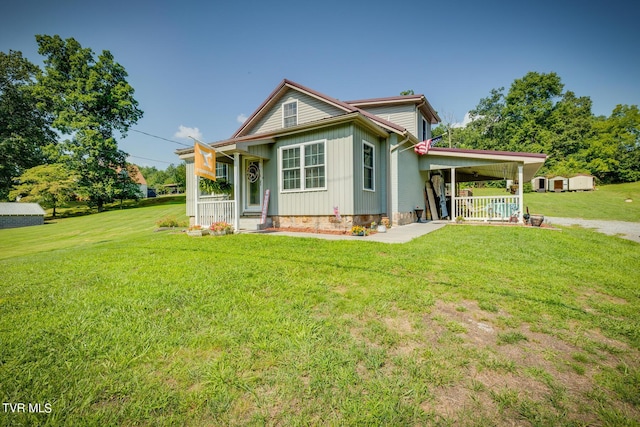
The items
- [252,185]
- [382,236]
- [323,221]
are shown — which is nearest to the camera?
[382,236]

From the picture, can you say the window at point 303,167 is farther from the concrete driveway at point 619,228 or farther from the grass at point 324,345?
the concrete driveway at point 619,228

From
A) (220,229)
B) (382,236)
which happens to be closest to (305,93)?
(220,229)

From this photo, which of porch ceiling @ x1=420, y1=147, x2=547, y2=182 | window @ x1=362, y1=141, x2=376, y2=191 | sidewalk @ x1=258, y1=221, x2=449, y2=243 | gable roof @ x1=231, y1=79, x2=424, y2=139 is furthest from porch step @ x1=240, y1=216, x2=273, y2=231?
porch ceiling @ x1=420, y1=147, x2=547, y2=182

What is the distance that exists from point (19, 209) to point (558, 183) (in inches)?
2131

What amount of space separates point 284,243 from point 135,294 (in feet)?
11.4

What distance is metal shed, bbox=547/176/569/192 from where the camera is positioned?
3052 centimetres

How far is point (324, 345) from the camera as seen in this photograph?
2162 mm

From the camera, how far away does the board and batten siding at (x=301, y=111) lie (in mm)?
10469

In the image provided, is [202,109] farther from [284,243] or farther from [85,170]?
[85,170]

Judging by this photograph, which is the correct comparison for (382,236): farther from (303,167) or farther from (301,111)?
(301,111)

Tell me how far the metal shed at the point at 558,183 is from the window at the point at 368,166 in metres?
34.3

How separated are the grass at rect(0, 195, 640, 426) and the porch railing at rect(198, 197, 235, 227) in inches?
208

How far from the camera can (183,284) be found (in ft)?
11.7

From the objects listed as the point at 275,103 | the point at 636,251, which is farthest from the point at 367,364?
the point at 275,103
